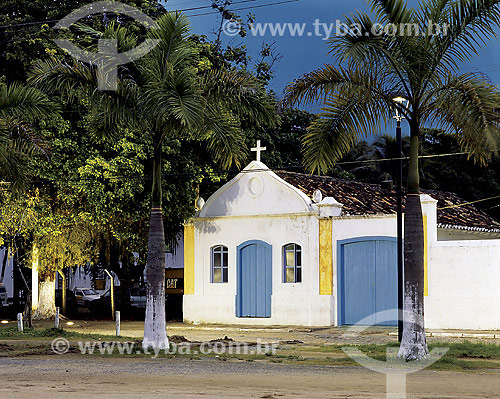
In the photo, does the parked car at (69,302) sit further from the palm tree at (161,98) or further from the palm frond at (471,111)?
the palm frond at (471,111)

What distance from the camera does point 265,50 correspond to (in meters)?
38.3

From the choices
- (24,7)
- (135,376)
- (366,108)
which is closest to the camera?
(135,376)

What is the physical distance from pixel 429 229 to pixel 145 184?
9.05m

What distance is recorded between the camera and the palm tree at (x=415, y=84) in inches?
656

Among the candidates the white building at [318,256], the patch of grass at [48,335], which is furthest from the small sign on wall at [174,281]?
the patch of grass at [48,335]

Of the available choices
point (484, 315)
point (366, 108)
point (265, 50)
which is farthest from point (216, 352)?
point (265, 50)

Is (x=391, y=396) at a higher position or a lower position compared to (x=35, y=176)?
lower


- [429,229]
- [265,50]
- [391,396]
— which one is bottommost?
[391,396]

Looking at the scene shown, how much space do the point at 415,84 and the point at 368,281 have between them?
11676 millimetres

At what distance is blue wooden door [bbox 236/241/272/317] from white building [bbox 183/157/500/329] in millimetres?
33

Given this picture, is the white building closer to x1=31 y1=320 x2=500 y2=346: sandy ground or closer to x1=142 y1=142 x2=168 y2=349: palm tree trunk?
x1=31 y1=320 x2=500 y2=346: sandy ground

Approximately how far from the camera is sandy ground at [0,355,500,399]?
1234 cm

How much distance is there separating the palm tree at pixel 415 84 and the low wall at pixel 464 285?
29.9ft

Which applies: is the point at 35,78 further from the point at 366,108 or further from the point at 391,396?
the point at 391,396
